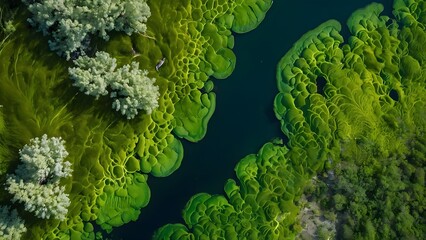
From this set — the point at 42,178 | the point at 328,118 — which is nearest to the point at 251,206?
the point at 328,118

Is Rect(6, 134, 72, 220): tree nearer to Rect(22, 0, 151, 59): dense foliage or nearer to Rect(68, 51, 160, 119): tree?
Rect(68, 51, 160, 119): tree

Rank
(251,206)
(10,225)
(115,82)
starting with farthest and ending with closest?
(251,206) → (115,82) → (10,225)

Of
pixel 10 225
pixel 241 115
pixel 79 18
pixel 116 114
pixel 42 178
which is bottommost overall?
pixel 10 225

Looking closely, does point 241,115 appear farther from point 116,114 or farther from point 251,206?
point 116,114

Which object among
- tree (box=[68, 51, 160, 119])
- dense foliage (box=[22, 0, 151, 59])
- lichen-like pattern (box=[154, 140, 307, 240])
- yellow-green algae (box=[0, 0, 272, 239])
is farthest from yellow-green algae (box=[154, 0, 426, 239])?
dense foliage (box=[22, 0, 151, 59])

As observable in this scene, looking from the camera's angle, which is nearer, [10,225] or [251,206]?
[10,225]

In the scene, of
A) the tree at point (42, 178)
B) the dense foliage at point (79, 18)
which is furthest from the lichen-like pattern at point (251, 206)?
the dense foliage at point (79, 18)
